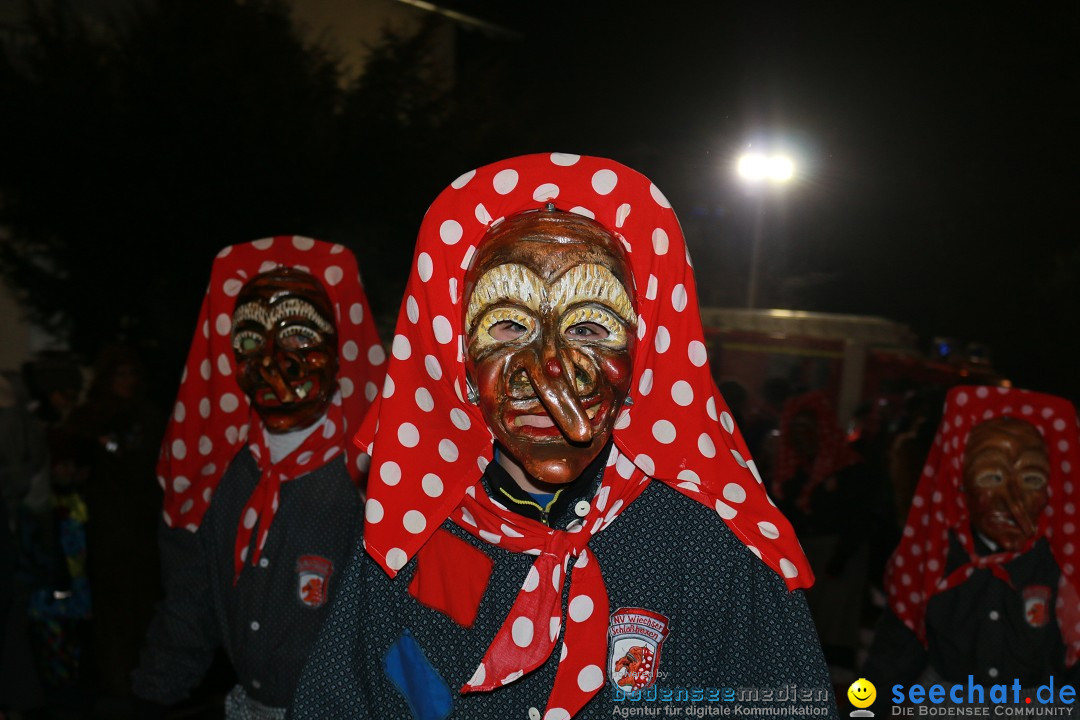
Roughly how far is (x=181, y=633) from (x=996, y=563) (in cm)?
293

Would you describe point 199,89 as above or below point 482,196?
above

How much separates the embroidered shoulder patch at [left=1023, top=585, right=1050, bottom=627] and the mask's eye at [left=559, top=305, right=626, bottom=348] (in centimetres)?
247

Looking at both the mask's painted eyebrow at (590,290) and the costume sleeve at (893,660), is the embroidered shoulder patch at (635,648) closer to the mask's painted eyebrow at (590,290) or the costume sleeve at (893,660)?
the mask's painted eyebrow at (590,290)

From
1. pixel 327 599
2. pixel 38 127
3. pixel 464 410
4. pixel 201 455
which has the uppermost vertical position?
pixel 38 127

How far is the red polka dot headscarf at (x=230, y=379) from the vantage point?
10.8 feet

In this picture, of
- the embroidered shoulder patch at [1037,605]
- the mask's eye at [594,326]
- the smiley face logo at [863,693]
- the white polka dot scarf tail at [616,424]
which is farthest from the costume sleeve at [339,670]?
the embroidered shoulder patch at [1037,605]

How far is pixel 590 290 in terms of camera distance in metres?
1.88

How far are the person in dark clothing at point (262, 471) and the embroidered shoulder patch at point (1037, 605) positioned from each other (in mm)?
2459

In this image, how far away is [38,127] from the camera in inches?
258

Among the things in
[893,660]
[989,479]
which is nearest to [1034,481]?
[989,479]

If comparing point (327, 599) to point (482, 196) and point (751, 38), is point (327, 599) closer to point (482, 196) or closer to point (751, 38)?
point (482, 196)

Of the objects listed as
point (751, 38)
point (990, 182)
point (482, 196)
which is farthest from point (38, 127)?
point (990, 182)

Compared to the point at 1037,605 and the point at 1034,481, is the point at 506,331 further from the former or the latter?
the point at 1037,605

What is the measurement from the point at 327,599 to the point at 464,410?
3.93 ft
